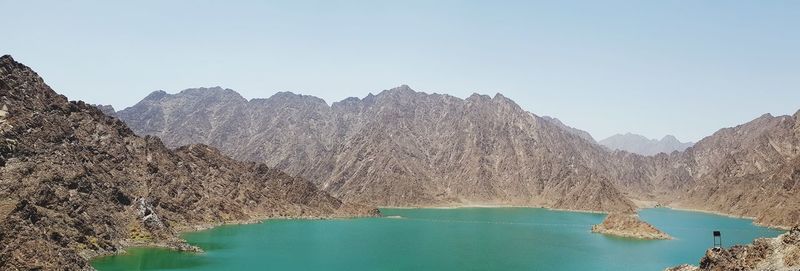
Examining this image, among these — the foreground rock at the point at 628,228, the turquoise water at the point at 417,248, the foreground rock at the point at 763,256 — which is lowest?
the turquoise water at the point at 417,248

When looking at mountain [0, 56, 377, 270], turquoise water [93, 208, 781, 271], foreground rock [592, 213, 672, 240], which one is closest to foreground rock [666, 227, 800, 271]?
turquoise water [93, 208, 781, 271]

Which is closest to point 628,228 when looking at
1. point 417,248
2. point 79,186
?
point 417,248

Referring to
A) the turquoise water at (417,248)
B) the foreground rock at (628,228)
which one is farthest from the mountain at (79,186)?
the foreground rock at (628,228)

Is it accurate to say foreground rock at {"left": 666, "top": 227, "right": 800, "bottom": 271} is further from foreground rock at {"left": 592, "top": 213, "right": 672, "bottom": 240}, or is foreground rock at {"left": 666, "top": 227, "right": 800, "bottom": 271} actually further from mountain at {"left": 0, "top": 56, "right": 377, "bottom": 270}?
foreground rock at {"left": 592, "top": 213, "right": 672, "bottom": 240}

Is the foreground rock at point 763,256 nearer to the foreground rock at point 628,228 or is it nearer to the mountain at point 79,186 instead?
the mountain at point 79,186

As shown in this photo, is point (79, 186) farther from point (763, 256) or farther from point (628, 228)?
point (628, 228)

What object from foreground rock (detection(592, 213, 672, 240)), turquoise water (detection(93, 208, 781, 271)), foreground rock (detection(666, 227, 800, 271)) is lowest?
turquoise water (detection(93, 208, 781, 271))
